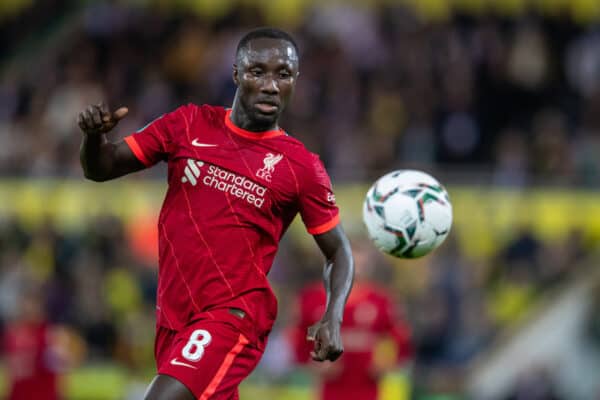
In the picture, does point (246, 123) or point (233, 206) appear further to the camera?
point (246, 123)

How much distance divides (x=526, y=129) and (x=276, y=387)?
4300 millimetres

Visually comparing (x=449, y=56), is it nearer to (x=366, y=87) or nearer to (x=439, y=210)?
(x=366, y=87)

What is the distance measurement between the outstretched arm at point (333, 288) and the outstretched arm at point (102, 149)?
0.97m

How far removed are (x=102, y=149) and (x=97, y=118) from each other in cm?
22

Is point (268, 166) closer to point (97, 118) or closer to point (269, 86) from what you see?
point (269, 86)

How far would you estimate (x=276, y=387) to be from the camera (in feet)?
38.8

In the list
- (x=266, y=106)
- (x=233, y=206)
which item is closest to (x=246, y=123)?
(x=266, y=106)

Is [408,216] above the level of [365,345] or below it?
below

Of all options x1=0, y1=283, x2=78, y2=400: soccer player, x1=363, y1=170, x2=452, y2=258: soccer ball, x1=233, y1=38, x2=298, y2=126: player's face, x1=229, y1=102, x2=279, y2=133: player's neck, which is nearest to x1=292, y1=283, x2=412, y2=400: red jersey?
x1=363, y1=170, x2=452, y2=258: soccer ball

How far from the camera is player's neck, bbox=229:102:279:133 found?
5797mm

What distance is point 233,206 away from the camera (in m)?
5.70

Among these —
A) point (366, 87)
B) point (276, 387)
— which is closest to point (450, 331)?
point (276, 387)

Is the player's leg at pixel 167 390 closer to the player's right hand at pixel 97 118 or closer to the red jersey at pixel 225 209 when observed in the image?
the red jersey at pixel 225 209

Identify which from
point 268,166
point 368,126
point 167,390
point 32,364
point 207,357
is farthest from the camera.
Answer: point 368,126
